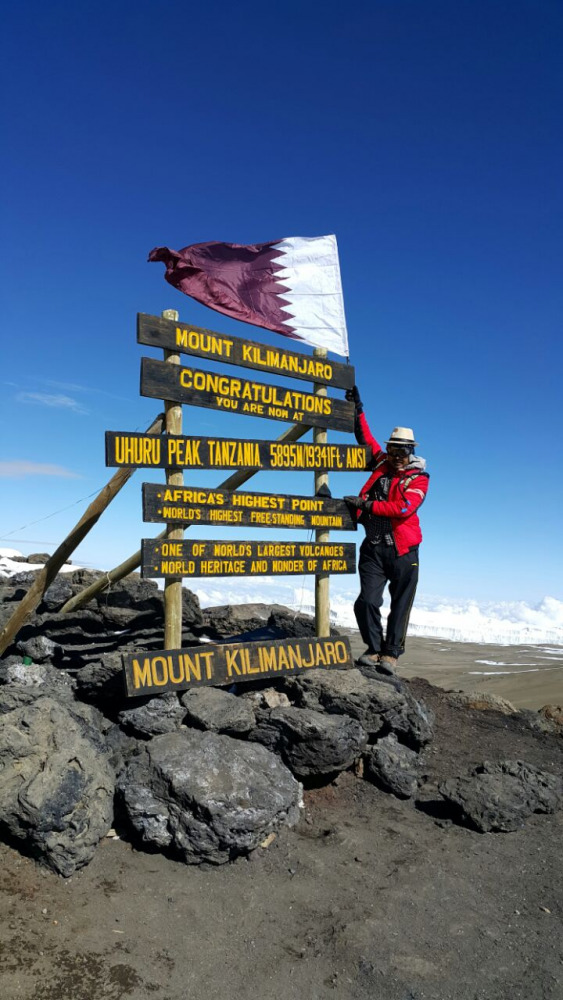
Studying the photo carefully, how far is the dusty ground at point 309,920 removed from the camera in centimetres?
402

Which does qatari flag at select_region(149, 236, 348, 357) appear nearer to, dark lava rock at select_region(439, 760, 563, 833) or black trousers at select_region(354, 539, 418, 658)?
black trousers at select_region(354, 539, 418, 658)

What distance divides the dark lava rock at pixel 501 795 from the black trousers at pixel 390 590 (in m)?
1.97

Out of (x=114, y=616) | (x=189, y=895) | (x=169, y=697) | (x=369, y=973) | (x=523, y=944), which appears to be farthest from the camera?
(x=114, y=616)

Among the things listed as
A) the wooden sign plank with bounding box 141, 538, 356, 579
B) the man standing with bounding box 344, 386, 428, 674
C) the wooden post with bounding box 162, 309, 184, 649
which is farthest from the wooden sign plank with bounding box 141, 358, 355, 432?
the wooden sign plank with bounding box 141, 538, 356, 579

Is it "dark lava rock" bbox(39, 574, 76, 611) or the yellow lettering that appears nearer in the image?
the yellow lettering

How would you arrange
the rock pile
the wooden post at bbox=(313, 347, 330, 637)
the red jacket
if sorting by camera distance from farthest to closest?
the wooden post at bbox=(313, 347, 330, 637) → the red jacket → the rock pile

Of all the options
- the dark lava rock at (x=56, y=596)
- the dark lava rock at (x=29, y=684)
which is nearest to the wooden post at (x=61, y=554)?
the dark lava rock at (x=29, y=684)

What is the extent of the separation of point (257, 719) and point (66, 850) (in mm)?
2332

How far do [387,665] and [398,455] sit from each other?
8.54 feet

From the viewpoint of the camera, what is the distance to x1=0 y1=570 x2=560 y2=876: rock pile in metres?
5.18

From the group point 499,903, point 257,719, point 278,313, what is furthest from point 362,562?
point 499,903

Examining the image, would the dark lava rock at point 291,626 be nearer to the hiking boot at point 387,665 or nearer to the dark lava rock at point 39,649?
the hiking boot at point 387,665

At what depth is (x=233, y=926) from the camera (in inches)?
179

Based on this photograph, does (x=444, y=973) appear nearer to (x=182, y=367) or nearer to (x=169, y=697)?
(x=169, y=697)
